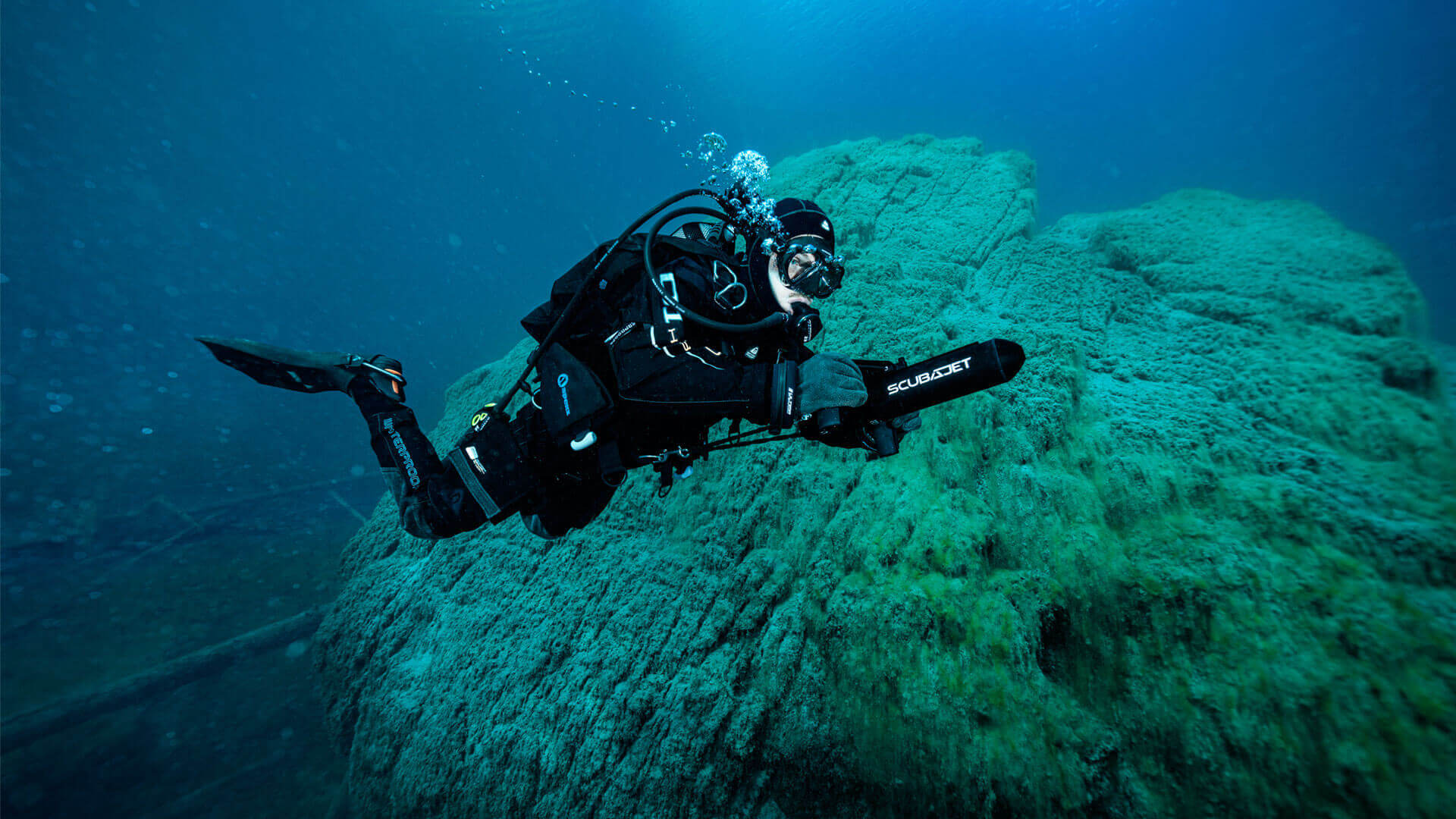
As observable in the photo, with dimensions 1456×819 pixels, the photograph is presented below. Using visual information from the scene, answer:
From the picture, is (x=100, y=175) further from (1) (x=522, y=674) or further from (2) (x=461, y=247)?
(1) (x=522, y=674)

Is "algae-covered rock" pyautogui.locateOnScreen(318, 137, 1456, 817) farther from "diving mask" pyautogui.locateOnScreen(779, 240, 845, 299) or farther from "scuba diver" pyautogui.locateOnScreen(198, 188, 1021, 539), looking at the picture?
"diving mask" pyautogui.locateOnScreen(779, 240, 845, 299)

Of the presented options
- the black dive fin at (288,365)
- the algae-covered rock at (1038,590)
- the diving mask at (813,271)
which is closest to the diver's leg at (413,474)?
the black dive fin at (288,365)

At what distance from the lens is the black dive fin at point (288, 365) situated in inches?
120

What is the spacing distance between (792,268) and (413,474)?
2477mm

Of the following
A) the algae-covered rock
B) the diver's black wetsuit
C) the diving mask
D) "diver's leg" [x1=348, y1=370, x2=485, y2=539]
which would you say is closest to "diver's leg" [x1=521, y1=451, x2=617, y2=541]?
the diver's black wetsuit

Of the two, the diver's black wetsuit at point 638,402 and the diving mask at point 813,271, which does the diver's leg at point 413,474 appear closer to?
the diver's black wetsuit at point 638,402

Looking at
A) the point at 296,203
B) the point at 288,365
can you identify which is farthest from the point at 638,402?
the point at 296,203

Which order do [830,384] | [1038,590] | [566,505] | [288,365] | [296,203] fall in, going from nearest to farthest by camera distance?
[830,384], [1038,590], [566,505], [288,365], [296,203]

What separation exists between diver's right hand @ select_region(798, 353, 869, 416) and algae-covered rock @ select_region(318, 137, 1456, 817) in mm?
978

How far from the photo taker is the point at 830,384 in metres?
1.93

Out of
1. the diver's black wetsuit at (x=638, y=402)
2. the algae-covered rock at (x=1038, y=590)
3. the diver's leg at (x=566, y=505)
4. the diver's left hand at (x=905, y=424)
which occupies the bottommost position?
the algae-covered rock at (x=1038, y=590)

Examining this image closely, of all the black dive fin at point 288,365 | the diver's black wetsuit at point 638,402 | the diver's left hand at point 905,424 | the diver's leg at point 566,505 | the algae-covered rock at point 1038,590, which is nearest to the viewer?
the algae-covered rock at point 1038,590

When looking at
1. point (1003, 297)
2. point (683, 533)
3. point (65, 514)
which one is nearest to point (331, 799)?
point (683, 533)

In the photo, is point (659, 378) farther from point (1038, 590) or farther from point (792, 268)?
point (1038, 590)
